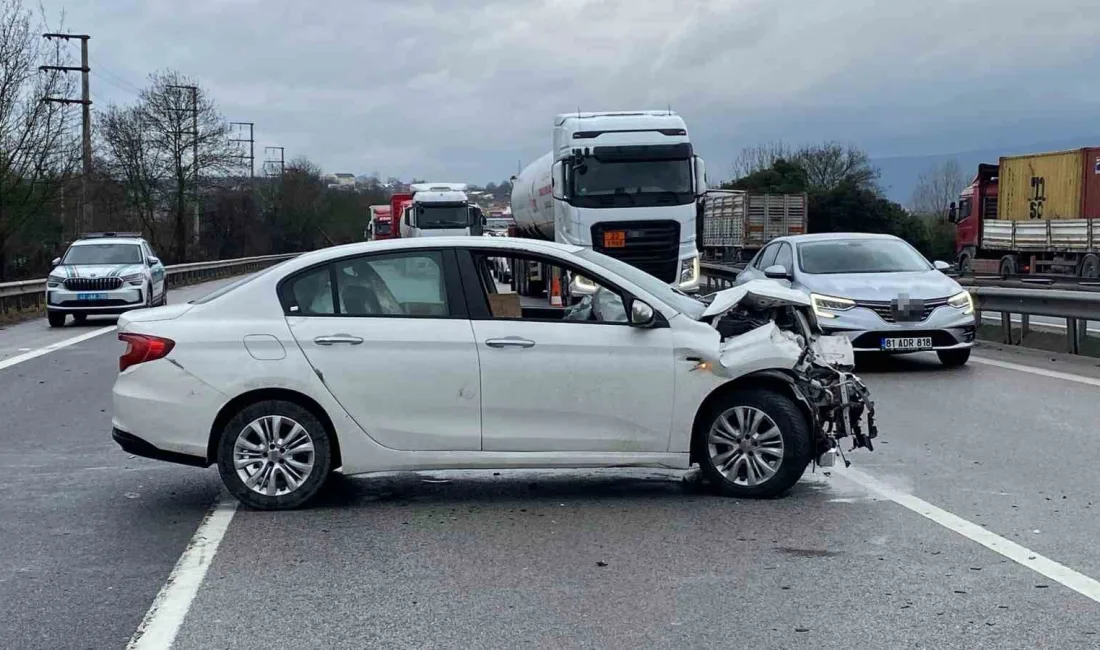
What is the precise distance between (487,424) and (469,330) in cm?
56

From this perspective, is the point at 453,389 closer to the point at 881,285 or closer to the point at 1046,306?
the point at 881,285

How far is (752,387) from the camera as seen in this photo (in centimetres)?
753

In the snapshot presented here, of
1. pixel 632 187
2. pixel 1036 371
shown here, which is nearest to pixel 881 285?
pixel 1036 371

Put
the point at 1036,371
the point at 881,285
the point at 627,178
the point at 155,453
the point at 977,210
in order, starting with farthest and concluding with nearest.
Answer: the point at 977,210 < the point at 627,178 < the point at 881,285 < the point at 1036,371 < the point at 155,453

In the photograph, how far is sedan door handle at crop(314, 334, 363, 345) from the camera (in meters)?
7.37

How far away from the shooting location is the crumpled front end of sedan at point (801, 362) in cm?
744

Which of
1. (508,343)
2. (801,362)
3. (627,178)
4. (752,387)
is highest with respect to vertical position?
(627,178)

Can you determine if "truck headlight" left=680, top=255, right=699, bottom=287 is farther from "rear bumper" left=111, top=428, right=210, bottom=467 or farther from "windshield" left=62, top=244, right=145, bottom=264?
"rear bumper" left=111, top=428, right=210, bottom=467

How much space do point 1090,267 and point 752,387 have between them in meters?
27.9

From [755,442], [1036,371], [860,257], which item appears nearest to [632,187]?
[860,257]

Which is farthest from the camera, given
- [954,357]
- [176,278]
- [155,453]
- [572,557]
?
[176,278]

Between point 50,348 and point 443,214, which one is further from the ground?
point 443,214

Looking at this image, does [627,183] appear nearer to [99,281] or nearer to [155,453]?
[99,281]

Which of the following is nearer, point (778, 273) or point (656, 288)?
point (656, 288)
